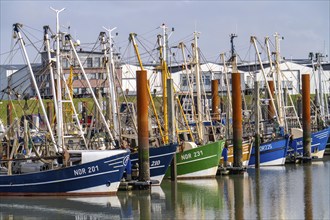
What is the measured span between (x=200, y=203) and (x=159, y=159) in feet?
16.5

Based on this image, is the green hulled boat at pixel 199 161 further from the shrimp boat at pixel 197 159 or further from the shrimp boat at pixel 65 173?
the shrimp boat at pixel 65 173

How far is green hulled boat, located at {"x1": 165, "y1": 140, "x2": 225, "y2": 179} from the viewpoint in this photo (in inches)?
1738

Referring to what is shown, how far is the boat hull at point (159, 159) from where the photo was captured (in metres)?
40.7

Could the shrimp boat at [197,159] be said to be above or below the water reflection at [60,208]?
above

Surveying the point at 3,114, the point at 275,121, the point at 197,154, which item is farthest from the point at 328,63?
the point at 197,154

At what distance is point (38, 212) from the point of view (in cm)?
3412

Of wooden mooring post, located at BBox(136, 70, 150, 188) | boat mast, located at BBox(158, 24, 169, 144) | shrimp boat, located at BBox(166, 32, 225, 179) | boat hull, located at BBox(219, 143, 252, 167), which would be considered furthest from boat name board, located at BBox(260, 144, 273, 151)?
wooden mooring post, located at BBox(136, 70, 150, 188)

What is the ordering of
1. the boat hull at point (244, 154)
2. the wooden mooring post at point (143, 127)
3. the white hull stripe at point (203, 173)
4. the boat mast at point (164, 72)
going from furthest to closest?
the boat hull at point (244, 154), the white hull stripe at point (203, 173), the boat mast at point (164, 72), the wooden mooring post at point (143, 127)

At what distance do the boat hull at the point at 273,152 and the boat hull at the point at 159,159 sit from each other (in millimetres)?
12454

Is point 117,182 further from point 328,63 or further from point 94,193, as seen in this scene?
point 328,63

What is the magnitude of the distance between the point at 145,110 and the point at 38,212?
282 inches

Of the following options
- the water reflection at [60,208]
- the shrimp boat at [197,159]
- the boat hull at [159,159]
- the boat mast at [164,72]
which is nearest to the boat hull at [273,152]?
the shrimp boat at [197,159]

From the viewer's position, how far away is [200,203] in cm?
3641

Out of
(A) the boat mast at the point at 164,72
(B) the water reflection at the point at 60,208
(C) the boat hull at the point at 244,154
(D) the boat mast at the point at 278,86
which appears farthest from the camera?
(D) the boat mast at the point at 278,86
